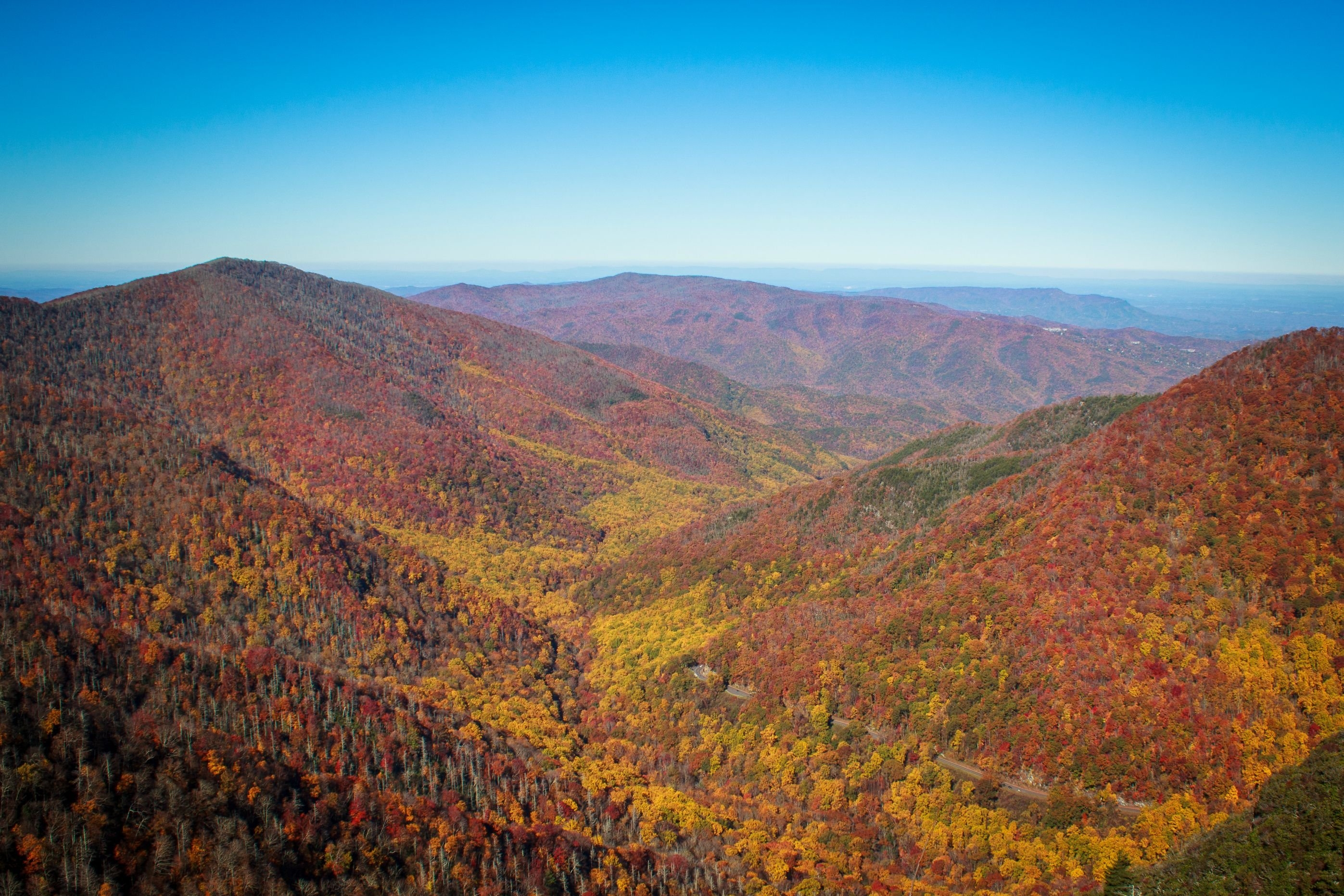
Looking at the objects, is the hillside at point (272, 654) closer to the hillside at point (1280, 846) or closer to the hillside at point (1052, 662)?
the hillside at point (1052, 662)

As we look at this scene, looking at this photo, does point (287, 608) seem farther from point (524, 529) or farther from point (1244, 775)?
point (1244, 775)

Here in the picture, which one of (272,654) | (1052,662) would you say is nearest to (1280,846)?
(1052,662)

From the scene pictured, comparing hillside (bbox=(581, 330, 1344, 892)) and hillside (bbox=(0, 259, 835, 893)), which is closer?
hillside (bbox=(0, 259, 835, 893))

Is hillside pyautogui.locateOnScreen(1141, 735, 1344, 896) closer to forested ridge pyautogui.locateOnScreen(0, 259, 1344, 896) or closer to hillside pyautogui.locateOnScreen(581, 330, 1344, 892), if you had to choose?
forested ridge pyautogui.locateOnScreen(0, 259, 1344, 896)

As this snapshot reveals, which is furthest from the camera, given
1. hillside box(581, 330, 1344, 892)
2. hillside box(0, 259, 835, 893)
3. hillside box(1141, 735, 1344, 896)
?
hillside box(581, 330, 1344, 892)

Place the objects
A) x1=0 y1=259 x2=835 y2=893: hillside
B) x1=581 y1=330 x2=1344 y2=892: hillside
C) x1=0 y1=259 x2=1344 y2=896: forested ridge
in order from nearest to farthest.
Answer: x1=0 y1=259 x2=835 y2=893: hillside → x1=0 y1=259 x2=1344 y2=896: forested ridge → x1=581 y1=330 x2=1344 y2=892: hillside

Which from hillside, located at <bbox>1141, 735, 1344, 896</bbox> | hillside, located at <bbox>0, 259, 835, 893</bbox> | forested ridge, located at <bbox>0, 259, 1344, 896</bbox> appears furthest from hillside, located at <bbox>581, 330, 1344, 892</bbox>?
hillside, located at <bbox>0, 259, 835, 893</bbox>

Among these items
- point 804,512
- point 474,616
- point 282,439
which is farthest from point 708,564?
point 282,439

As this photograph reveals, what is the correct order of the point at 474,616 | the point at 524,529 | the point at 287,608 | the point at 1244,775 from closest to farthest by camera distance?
the point at 1244,775, the point at 287,608, the point at 474,616, the point at 524,529
